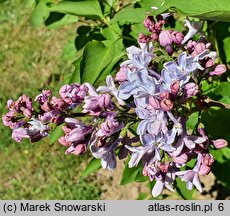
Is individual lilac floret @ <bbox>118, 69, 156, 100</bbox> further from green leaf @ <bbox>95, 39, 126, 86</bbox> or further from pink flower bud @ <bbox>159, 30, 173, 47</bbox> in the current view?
green leaf @ <bbox>95, 39, 126, 86</bbox>

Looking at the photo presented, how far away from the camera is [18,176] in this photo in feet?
14.0

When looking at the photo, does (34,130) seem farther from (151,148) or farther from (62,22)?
(62,22)

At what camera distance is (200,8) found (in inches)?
53.6

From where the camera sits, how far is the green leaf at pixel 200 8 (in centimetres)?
123

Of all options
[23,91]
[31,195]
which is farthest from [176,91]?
[23,91]

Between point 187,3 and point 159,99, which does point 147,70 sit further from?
point 187,3

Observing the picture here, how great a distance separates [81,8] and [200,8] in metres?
1.00

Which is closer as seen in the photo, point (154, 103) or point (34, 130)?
point (154, 103)

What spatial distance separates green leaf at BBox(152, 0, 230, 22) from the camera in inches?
48.5

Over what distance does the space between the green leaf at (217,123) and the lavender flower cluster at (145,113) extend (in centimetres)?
6

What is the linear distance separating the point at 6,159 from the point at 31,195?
0.43 meters

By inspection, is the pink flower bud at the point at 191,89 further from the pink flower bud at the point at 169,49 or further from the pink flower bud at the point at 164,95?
the pink flower bud at the point at 169,49

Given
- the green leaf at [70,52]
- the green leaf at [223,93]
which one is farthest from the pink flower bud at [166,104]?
the green leaf at [70,52]

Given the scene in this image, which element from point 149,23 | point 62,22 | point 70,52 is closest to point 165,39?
point 149,23
